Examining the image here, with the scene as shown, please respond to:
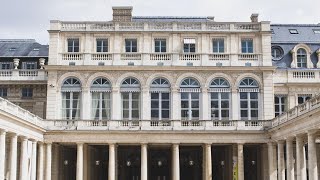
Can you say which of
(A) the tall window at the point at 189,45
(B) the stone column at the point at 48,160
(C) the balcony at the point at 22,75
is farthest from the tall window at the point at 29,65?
(A) the tall window at the point at 189,45

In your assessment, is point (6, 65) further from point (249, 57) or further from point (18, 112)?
point (249, 57)

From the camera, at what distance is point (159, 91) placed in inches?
2062

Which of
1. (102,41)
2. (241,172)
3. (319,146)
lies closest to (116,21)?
(102,41)

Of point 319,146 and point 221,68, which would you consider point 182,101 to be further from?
point 319,146

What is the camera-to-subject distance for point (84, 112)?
52094 mm

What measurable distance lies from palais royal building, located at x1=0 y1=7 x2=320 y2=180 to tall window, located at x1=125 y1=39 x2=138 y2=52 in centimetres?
9

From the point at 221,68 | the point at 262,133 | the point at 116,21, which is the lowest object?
the point at 262,133

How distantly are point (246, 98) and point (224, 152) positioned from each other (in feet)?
24.7

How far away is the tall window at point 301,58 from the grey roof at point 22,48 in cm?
2354

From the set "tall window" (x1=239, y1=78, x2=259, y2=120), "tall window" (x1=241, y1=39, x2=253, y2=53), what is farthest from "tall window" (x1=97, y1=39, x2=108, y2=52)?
"tall window" (x1=239, y1=78, x2=259, y2=120)

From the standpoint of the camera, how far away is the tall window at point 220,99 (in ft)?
171

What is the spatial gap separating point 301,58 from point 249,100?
7.33 meters

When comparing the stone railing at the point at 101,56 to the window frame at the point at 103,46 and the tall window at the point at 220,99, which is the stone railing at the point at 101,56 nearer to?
the window frame at the point at 103,46

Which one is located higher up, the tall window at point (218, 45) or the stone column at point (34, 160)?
the tall window at point (218, 45)
